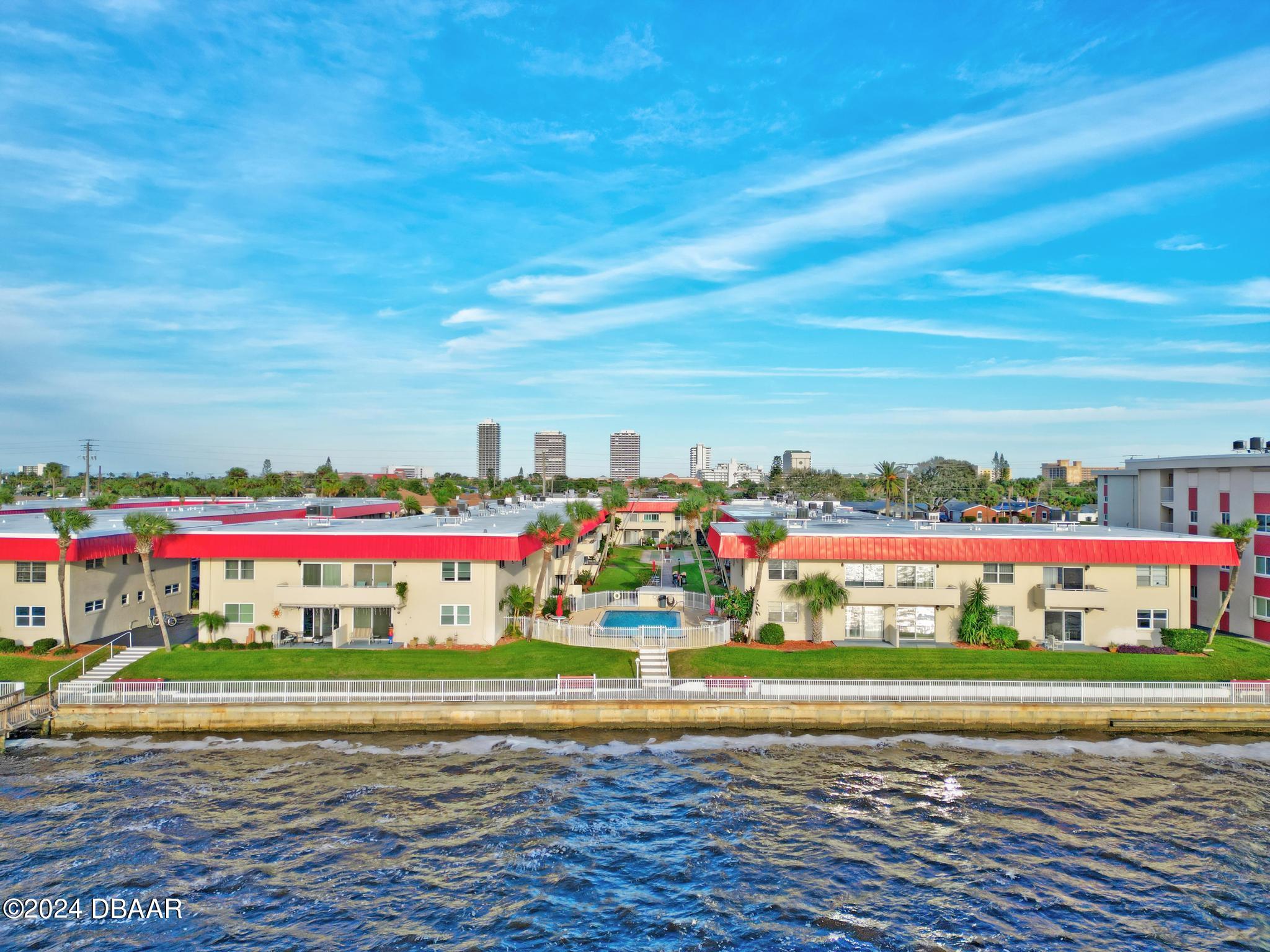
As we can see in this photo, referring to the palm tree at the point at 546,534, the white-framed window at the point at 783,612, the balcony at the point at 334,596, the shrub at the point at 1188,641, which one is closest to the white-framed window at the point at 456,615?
the balcony at the point at 334,596

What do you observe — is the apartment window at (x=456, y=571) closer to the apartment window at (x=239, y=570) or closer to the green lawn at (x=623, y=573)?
the apartment window at (x=239, y=570)

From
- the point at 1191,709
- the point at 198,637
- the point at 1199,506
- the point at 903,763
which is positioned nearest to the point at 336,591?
the point at 198,637

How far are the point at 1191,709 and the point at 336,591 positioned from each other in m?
39.4

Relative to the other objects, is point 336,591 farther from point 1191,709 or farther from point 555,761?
point 1191,709

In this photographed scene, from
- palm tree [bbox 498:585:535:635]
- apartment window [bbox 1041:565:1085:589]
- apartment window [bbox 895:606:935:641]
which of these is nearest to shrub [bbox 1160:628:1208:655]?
apartment window [bbox 1041:565:1085:589]

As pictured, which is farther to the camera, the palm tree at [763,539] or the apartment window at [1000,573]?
the apartment window at [1000,573]

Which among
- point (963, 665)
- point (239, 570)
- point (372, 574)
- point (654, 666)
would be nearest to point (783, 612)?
point (654, 666)

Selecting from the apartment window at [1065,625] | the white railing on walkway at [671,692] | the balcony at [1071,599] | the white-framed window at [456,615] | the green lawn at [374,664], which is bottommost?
the white railing on walkway at [671,692]

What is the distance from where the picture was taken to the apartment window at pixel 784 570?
39.2 m

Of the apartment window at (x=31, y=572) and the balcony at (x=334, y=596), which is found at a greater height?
the apartment window at (x=31, y=572)

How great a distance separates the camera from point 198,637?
38.2 m

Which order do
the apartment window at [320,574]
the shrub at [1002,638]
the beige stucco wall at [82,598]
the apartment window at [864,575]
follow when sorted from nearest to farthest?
1. the beige stucco wall at [82,598]
2. the shrub at [1002,638]
3. the apartment window at [320,574]
4. the apartment window at [864,575]

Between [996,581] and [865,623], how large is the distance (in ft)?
23.3

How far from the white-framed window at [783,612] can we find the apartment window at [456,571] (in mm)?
15841
